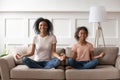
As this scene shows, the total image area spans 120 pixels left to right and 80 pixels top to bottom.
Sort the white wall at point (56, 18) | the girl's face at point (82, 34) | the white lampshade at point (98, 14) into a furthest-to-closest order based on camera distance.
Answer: the white wall at point (56, 18), the white lampshade at point (98, 14), the girl's face at point (82, 34)

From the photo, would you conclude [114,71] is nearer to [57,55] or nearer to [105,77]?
[105,77]

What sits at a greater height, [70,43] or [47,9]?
[47,9]

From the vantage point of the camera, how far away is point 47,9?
498cm

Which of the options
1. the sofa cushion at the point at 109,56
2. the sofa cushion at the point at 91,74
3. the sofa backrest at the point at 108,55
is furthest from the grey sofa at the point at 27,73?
the sofa cushion at the point at 109,56

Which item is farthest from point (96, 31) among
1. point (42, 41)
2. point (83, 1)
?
point (42, 41)

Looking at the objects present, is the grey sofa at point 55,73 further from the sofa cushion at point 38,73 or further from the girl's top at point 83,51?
the girl's top at point 83,51

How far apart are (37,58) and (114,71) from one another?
1.14 m

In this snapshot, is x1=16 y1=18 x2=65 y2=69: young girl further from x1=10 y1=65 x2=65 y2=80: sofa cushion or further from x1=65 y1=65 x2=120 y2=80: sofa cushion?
x1=65 y1=65 x2=120 y2=80: sofa cushion

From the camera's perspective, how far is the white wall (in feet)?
16.3

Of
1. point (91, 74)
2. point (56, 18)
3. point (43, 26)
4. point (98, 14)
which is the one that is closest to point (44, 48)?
point (43, 26)

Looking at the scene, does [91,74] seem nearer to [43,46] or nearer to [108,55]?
[108,55]

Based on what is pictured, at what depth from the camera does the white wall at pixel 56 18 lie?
4.96 metres

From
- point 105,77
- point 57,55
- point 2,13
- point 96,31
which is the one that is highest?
point 2,13

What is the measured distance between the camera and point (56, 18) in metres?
5.07
